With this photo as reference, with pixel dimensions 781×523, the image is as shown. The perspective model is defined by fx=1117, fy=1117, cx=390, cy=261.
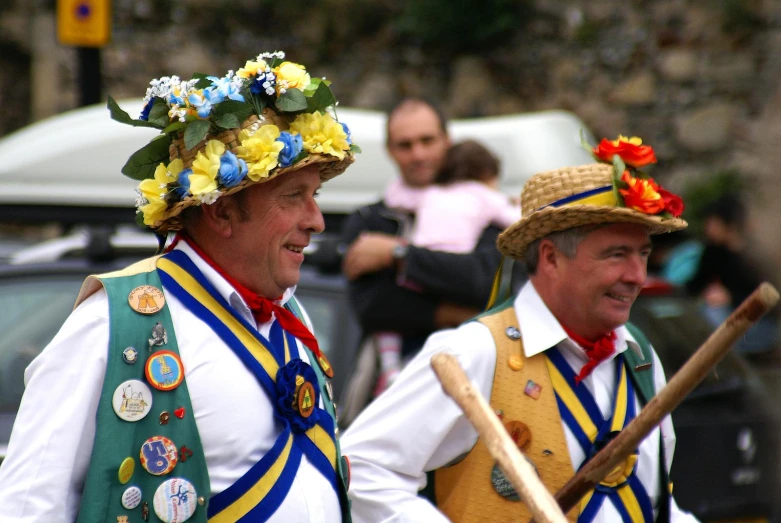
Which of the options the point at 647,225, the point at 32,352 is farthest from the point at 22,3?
the point at 647,225

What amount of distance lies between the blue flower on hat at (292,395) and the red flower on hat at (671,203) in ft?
3.64

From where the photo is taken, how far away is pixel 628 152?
10.1 feet

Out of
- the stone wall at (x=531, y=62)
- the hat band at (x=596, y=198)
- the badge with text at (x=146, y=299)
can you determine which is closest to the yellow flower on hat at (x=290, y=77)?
the badge with text at (x=146, y=299)

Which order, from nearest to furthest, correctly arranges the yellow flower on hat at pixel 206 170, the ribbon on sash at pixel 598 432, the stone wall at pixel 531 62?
the yellow flower on hat at pixel 206 170 → the ribbon on sash at pixel 598 432 → the stone wall at pixel 531 62

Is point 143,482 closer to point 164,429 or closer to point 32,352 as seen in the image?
point 164,429

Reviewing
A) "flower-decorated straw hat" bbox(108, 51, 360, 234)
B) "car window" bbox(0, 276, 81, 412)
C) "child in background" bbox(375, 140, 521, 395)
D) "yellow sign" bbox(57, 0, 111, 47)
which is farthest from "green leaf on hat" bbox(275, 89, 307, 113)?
"yellow sign" bbox(57, 0, 111, 47)

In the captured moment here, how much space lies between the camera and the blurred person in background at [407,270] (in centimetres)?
415

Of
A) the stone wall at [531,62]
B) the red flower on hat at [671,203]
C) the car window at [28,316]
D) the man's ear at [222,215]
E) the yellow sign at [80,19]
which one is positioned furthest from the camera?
the stone wall at [531,62]

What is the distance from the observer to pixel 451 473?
2865mm

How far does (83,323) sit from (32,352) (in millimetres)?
2708

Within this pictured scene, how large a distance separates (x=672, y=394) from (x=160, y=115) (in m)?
1.28

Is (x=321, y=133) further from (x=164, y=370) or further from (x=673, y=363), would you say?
(x=673, y=363)

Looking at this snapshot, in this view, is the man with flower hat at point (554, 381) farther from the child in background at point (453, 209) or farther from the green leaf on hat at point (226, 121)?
the child in background at point (453, 209)

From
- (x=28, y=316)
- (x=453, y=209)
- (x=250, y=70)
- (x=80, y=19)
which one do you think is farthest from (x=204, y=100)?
Answer: (x=80, y=19)
